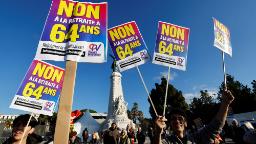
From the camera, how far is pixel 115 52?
621 cm

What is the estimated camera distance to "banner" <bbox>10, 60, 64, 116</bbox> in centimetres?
548

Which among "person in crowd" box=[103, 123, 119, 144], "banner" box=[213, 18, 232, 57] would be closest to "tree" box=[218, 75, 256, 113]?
"person in crowd" box=[103, 123, 119, 144]

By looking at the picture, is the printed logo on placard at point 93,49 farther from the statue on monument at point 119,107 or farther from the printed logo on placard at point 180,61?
the statue on monument at point 119,107

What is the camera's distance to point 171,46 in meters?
6.11

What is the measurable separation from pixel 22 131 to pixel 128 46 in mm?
2944

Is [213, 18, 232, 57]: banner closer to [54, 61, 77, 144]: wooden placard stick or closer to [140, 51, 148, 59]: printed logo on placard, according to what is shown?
[140, 51, 148, 59]: printed logo on placard

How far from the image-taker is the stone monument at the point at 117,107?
41784mm

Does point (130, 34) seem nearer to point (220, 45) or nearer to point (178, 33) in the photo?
point (178, 33)

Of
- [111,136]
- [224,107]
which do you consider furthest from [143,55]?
[111,136]

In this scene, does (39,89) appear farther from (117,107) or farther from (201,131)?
(117,107)

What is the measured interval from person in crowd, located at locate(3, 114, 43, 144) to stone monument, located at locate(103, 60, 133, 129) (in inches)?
1456

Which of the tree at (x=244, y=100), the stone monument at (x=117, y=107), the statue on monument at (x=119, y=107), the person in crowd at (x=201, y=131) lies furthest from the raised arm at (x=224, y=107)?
the tree at (x=244, y=100)

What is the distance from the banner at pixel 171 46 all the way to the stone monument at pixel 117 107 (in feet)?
117

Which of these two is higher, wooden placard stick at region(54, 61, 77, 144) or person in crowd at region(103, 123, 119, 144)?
wooden placard stick at region(54, 61, 77, 144)
